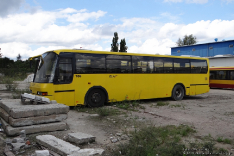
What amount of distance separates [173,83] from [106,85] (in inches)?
194

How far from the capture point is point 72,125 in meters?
7.52

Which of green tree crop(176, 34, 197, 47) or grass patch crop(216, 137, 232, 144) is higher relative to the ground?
green tree crop(176, 34, 197, 47)

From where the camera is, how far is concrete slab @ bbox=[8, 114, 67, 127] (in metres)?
6.09

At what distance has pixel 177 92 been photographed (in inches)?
581

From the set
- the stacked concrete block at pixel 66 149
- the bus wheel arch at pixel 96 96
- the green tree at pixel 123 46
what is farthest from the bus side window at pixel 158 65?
the green tree at pixel 123 46

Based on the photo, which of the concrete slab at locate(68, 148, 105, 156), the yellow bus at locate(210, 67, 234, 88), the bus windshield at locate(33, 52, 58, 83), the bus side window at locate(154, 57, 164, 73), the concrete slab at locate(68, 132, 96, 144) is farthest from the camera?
the yellow bus at locate(210, 67, 234, 88)

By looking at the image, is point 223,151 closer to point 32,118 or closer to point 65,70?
point 32,118

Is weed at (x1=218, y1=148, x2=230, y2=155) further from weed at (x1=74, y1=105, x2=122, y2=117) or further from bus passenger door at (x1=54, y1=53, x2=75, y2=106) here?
bus passenger door at (x1=54, y1=53, x2=75, y2=106)

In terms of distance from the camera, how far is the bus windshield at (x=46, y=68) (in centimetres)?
999

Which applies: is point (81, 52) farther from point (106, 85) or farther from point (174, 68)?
point (174, 68)

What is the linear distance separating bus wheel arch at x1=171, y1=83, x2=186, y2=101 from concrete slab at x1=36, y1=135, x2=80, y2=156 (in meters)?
10.2

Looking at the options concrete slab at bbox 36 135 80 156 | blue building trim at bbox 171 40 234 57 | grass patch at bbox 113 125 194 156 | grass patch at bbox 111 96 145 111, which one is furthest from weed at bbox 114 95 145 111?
blue building trim at bbox 171 40 234 57

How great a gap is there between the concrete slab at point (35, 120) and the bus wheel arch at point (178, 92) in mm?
9061

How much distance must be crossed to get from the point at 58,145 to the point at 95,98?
20.2ft
